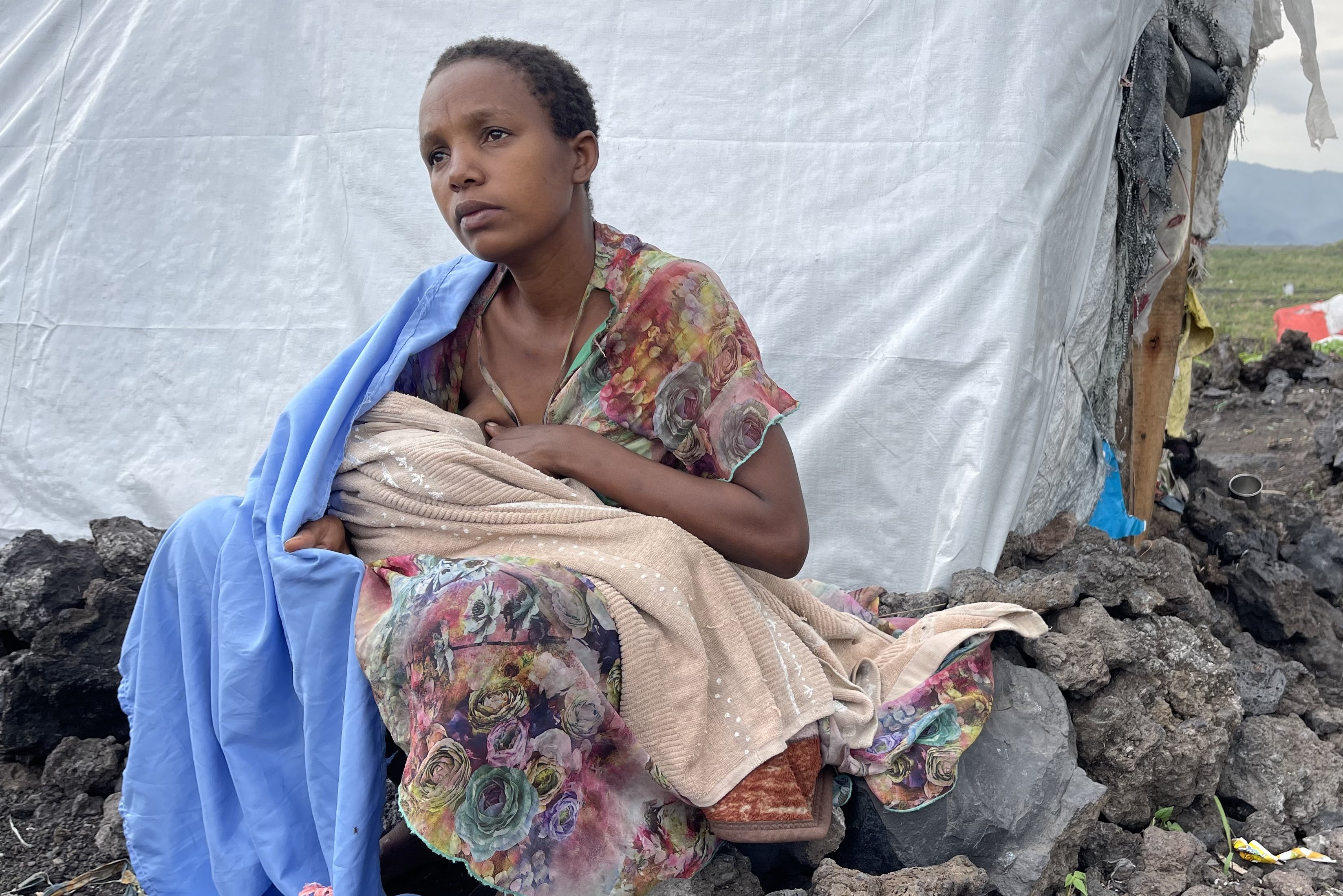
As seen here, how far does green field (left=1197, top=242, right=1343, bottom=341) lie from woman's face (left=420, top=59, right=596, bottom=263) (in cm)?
955

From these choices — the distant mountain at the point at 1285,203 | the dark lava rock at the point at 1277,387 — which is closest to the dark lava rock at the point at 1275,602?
the dark lava rock at the point at 1277,387

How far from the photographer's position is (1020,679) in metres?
2.19

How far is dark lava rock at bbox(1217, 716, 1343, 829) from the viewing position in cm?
239

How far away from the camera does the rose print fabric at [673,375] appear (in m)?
1.88

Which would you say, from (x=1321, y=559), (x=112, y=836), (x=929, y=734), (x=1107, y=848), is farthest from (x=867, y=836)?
(x=1321, y=559)

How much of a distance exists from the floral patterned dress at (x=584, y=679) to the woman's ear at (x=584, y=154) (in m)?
0.13

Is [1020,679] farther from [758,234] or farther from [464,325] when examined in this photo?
[758,234]

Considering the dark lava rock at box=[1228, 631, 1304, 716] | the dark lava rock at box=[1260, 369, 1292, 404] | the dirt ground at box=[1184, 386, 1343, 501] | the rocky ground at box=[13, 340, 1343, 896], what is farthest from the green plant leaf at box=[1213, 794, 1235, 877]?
the dark lava rock at box=[1260, 369, 1292, 404]

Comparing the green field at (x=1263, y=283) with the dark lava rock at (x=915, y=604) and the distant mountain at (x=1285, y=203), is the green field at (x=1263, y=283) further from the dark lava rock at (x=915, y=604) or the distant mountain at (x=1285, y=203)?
the distant mountain at (x=1285, y=203)

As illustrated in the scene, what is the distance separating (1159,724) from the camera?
2.31m

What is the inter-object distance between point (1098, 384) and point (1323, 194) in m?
183

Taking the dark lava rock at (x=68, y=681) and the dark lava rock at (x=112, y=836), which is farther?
the dark lava rock at (x=68, y=681)

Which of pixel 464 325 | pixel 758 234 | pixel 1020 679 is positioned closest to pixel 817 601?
pixel 1020 679

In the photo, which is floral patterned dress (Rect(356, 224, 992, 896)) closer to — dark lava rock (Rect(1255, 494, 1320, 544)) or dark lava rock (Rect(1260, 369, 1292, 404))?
dark lava rock (Rect(1255, 494, 1320, 544))
